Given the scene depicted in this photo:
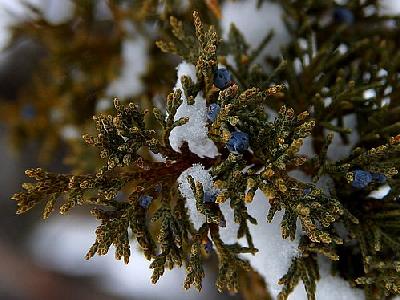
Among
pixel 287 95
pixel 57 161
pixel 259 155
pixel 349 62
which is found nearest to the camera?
pixel 259 155

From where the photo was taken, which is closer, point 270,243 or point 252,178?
point 252,178

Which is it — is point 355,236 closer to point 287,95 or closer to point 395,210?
point 395,210

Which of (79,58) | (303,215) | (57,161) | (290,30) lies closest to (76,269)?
(57,161)

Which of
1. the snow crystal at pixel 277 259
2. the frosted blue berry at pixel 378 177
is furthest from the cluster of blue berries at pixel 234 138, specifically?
the frosted blue berry at pixel 378 177

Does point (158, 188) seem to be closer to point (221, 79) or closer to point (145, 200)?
point (145, 200)

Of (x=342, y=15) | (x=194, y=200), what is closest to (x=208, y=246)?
(x=194, y=200)

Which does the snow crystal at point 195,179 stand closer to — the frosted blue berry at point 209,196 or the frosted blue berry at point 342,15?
the frosted blue berry at point 209,196
